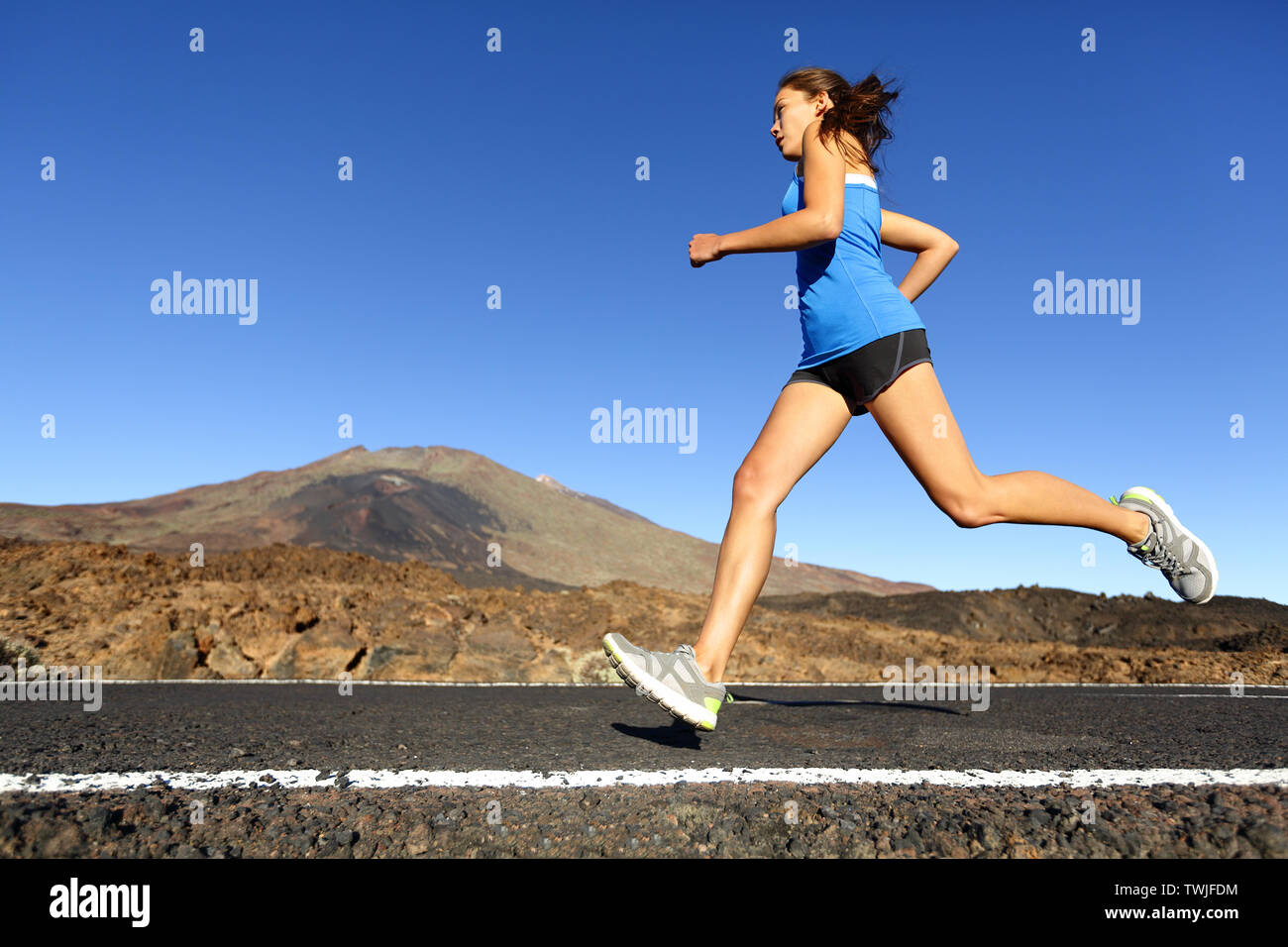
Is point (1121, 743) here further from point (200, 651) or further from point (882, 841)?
point (200, 651)

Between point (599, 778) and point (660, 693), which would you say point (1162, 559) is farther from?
point (599, 778)

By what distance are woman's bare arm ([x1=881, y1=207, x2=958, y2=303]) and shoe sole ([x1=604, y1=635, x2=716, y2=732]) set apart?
1.77 meters

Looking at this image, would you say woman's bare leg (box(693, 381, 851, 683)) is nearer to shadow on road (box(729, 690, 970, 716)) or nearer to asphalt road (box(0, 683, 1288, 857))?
asphalt road (box(0, 683, 1288, 857))

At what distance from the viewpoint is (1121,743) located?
8.95 ft

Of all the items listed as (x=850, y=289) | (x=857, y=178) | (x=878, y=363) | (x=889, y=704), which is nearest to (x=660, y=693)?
(x=878, y=363)

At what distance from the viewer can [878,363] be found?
2.43m

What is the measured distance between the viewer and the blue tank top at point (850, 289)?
2.47 m

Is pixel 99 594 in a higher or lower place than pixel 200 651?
higher

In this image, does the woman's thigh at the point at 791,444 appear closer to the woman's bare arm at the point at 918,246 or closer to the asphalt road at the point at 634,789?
the woman's bare arm at the point at 918,246
